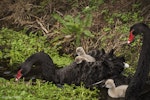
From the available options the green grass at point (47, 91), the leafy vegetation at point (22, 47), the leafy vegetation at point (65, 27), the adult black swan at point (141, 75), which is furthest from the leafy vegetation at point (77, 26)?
the adult black swan at point (141, 75)

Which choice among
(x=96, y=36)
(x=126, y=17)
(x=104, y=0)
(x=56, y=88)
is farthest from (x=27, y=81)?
(x=104, y=0)

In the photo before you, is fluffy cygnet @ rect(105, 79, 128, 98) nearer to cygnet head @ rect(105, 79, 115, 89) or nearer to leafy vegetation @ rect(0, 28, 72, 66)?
cygnet head @ rect(105, 79, 115, 89)

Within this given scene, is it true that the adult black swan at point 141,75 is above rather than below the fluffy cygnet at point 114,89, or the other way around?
above

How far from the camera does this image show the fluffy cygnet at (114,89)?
22.5 feet

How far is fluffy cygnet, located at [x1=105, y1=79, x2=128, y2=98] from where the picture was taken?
6.85m

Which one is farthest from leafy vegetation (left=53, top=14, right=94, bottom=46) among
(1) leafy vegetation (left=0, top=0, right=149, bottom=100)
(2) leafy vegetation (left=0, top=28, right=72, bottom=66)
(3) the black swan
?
(3) the black swan

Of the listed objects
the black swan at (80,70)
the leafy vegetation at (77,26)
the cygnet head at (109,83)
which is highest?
the leafy vegetation at (77,26)

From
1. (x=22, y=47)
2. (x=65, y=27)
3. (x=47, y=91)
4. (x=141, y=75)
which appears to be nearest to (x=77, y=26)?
(x=65, y=27)

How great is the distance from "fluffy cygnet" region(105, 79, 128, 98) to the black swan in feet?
1.41

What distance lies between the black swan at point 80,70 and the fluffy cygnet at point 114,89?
429mm

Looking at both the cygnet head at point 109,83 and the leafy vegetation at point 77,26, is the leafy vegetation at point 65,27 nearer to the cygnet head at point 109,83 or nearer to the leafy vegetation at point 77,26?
the leafy vegetation at point 77,26

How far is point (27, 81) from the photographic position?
24.8 ft

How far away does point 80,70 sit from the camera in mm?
7609

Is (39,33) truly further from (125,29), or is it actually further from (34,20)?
(125,29)
